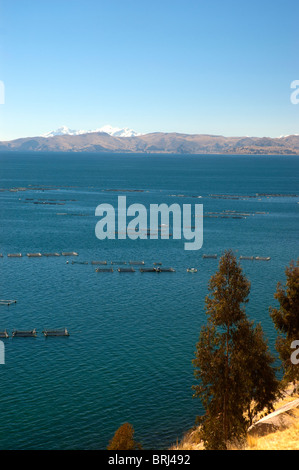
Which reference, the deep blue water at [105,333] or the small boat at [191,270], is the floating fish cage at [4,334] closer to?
the deep blue water at [105,333]

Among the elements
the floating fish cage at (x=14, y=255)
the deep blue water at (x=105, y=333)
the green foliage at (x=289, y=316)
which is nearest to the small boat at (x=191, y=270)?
the deep blue water at (x=105, y=333)

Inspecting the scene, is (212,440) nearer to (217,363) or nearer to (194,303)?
(217,363)

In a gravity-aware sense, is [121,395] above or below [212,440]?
below

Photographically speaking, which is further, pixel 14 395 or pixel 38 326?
pixel 38 326

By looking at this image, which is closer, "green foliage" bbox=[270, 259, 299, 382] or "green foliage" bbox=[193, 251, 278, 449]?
"green foliage" bbox=[193, 251, 278, 449]

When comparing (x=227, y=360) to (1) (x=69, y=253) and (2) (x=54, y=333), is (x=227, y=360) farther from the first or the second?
(1) (x=69, y=253)

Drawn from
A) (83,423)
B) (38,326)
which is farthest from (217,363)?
(38,326)

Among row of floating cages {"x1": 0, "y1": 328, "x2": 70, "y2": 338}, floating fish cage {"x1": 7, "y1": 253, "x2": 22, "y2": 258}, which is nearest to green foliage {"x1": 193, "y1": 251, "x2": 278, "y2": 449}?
row of floating cages {"x1": 0, "y1": 328, "x2": 70, "y2": 338}

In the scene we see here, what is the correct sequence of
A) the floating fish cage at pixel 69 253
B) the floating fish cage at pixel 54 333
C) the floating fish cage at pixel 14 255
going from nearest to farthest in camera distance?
1. the floating fish cage at pixel 54 333
2. the floating fish cage at pixel 14 255
3. the floating fish cage at pixel 69 253

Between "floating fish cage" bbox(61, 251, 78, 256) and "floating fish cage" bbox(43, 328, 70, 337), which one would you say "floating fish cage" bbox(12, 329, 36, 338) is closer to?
"floating fish cage" bbox(43, 328, 70, 337)

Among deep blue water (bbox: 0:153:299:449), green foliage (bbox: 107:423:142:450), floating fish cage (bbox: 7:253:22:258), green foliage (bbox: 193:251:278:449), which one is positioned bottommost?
deep blue water (bbox: 0:153:299:449)

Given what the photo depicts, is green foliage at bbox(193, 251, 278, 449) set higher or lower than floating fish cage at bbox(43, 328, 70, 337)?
higher
